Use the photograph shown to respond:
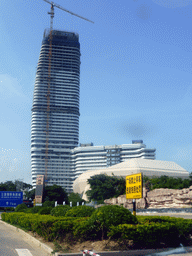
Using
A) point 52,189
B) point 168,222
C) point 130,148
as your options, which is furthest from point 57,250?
point 130,148

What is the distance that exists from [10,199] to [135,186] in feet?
97.0

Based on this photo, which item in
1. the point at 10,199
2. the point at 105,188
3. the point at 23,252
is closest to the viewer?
the point at 23,252

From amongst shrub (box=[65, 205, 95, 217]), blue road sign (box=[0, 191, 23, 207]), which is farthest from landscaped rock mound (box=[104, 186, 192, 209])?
shrub (box=[65, 205, 95, 217])

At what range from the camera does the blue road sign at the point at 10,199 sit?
4141 cm

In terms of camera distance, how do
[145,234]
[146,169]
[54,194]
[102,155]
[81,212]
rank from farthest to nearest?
[102,155], [54,194], [146,169], [81,212], [145,234]

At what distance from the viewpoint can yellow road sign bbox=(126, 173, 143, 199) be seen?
16.8 meters

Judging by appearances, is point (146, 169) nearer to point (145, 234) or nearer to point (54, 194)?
point (54, 194)

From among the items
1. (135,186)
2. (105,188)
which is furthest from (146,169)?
(135,186)

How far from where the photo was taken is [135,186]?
17328 millimetres

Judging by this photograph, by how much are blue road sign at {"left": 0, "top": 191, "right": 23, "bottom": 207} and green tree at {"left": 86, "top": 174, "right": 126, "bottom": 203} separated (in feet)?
137

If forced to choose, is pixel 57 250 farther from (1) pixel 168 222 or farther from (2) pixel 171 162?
(2) pixel 171 162

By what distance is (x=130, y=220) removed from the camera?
13352 millimetres

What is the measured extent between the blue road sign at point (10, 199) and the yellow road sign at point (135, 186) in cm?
2840

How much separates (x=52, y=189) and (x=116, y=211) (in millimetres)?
95076
